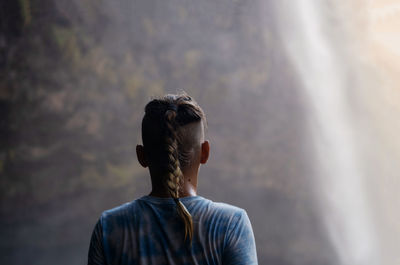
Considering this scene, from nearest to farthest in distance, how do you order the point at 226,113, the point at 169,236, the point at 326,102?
the point at 169,236 < the point at 226,113 < the point at 326,102

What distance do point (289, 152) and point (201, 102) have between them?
1.20 metres

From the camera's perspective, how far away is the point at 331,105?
17.1ft

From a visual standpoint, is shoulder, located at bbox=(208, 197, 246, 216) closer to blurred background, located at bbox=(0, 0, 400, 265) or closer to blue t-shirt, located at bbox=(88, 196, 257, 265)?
blue t-shirt, located at bbox=(88, 196, 257, 265)

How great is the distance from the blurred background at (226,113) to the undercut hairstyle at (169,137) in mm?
3947

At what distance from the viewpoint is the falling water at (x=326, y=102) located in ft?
Result: 16.7

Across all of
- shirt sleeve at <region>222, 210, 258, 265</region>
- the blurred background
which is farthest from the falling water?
shirt sleeve at <region>222, 210, 258, 265</region>

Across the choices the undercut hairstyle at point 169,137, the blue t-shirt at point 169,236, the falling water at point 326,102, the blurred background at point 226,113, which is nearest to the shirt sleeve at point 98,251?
the blue t-shirt at point 169,236

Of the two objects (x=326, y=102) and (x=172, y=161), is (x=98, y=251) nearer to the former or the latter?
(x=172, y=161)

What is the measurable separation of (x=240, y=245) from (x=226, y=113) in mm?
4314

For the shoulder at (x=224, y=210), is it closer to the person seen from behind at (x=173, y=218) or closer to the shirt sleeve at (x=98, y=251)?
the person seen from behind at (x=173, y=218)

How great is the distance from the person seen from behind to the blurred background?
12.9ft

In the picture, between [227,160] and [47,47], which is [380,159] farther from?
[47,47]

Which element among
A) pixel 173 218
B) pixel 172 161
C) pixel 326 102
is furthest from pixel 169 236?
pixel 326 102

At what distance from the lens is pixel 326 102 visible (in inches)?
205
